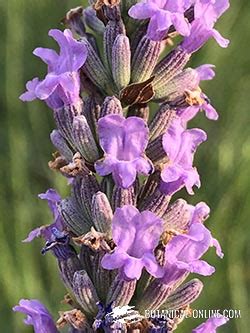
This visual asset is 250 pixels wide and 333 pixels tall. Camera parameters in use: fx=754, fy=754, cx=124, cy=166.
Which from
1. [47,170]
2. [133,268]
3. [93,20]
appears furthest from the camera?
[47,170]

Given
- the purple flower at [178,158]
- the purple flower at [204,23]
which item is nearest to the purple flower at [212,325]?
the purple flower at [178,158]

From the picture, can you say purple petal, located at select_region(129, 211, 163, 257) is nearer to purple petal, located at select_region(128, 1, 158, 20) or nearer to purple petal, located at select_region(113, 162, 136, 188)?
purple petal, located at select_region(113, 162, 136, 188)

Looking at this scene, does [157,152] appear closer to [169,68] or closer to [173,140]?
[173,140]

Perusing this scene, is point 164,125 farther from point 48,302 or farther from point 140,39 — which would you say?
point 48,302

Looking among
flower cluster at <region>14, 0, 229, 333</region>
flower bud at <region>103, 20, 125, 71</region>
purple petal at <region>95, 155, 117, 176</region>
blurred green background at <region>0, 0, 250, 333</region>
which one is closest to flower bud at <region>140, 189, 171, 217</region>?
flower cluster at <region>14, 0, 229, 333</region>

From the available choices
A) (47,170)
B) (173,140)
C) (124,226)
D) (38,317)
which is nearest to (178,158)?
(173,140)

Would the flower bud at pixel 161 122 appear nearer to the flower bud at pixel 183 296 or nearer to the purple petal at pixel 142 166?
the purple petal at pixel 142 166
